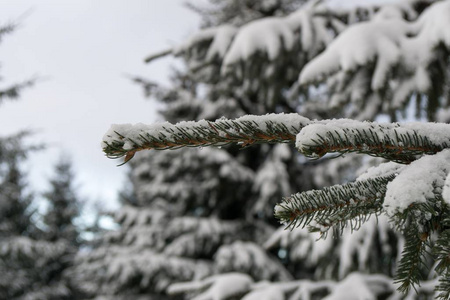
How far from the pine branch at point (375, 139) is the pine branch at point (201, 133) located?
0.18 feet

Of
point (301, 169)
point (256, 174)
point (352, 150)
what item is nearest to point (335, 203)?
point (352, 150)

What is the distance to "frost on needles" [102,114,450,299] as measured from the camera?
21.2 inches

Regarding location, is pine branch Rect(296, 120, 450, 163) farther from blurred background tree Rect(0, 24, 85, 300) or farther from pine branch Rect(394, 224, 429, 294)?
blurred background tree Rect(0, 24, 85, 300)

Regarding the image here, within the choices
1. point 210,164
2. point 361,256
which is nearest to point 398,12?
point 361,256

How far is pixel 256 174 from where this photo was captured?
7.27m

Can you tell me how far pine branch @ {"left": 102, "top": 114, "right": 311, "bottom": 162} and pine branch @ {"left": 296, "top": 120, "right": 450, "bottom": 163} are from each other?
0.06 meters

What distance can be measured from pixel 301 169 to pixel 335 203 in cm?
734

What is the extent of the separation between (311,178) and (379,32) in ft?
19.2

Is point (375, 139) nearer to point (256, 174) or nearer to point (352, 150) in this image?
point (352, 150)

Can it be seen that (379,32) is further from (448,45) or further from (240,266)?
(240,266)

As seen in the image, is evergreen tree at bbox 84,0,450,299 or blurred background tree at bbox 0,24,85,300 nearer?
evergreen tree at bbox 84,0,450,299

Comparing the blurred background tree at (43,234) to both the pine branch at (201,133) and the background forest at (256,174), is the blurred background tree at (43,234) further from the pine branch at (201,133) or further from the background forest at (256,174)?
the pine branch at (201,133)

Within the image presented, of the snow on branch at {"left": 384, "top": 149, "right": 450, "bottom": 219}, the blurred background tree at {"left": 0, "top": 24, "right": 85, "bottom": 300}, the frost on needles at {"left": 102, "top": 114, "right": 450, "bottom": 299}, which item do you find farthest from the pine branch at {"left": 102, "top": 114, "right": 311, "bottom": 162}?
the blurred background tree at {"left": 0, "top": 24, "right": 85, "bottom": 300}

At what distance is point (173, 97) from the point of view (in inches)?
336
